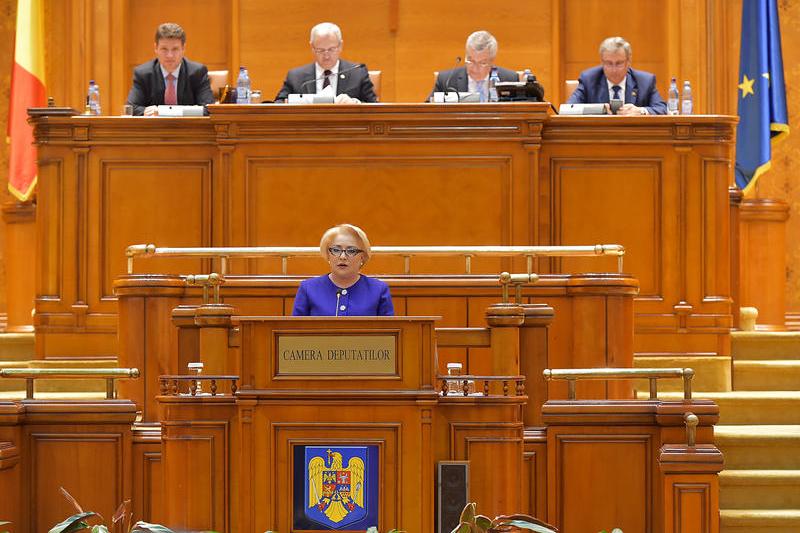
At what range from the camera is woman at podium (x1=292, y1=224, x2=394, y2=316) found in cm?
589

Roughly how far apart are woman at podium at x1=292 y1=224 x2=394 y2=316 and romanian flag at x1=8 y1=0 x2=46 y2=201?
4122mm

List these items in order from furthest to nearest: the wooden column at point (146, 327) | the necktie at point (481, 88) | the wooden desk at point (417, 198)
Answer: the necktie at point (481, 88), the wooden desk at point (417, 198), the wooden column at point (146, 327)

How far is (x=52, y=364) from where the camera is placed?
7.45 meters

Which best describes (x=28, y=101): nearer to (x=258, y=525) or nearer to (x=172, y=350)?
(x=172, y=350)

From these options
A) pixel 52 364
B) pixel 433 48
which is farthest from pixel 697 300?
pixel 433 48

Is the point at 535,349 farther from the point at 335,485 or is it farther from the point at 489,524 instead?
the point at 489,524

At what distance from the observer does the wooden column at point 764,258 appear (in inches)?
379

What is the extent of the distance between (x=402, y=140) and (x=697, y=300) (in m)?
1.83

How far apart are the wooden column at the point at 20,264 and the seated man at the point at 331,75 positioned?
2.32 meters

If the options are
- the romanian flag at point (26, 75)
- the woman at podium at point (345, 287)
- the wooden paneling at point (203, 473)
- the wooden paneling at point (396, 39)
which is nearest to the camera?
the wooden paneling at point (203, 473)

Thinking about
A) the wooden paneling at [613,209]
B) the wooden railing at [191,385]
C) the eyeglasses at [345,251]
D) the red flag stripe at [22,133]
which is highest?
the red flag stripe at [22,133]

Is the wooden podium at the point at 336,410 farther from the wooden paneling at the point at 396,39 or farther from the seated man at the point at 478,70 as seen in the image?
the wooden paneling at the point at 396,39

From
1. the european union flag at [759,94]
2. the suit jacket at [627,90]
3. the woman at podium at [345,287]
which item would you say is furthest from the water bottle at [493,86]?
the woman at podium at [345,287]

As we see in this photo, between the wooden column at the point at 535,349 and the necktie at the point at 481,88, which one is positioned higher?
the necktie at the point at 481,88
